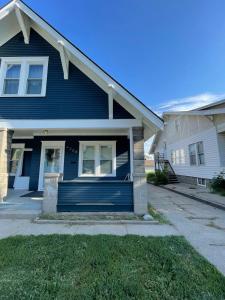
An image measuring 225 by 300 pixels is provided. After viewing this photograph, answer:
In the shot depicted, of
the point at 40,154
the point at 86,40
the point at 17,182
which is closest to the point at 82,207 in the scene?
the point at 40,154

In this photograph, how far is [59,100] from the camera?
6.46 m

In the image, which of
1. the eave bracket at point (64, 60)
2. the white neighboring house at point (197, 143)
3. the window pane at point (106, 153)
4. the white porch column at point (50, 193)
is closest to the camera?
the white porch column at point (50, 193)

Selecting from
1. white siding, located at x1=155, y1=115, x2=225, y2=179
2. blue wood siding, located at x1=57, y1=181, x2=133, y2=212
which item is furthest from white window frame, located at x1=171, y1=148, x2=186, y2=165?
blue wood siding, located at x1=57, y1=181, x2=133, y2=212

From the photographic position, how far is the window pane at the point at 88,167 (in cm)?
823

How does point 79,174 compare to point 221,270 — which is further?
point 79,174

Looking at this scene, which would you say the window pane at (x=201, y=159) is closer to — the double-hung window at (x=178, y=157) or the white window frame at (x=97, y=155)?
the double-hung window at (x=178, y=157)

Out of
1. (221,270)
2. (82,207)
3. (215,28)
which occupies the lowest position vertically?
(221,270)

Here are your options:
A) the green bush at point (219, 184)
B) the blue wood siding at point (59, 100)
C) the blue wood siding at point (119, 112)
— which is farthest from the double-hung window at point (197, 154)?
the blue wood siding at point (59, 100)

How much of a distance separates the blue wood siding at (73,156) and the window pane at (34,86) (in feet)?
8.29

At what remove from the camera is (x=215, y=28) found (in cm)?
941

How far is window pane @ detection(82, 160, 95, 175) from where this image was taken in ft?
27.0

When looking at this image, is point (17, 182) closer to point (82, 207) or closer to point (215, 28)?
point (82, 207)

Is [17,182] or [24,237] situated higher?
[17,182]

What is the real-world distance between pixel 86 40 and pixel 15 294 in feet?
45.5
